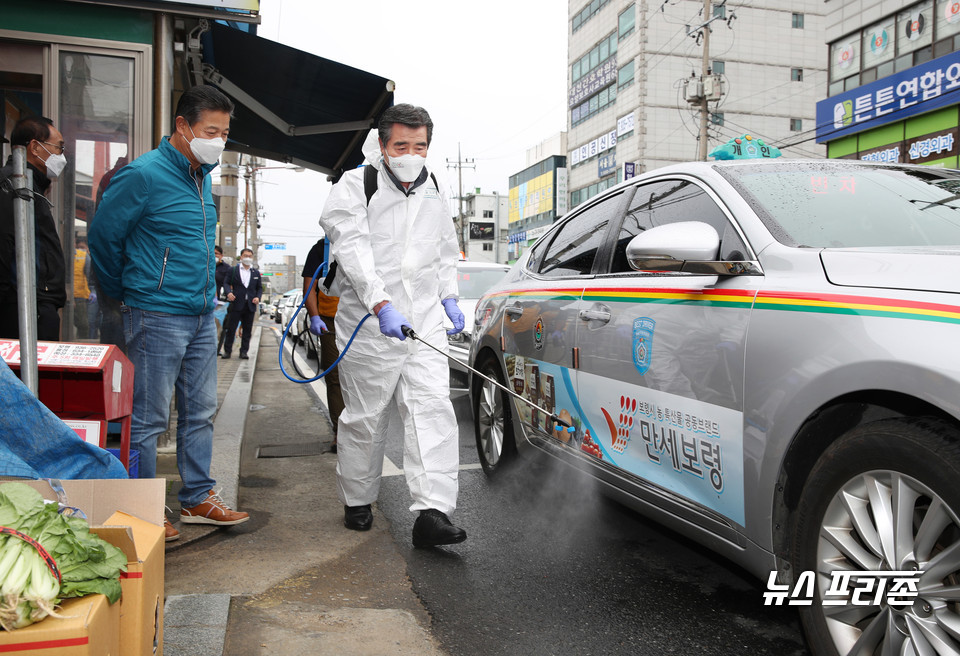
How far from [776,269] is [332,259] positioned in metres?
2.46

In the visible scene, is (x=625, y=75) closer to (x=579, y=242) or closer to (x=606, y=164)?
(x=606, y=164)

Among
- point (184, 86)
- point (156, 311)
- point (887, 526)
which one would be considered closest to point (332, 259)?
point (156, 311)

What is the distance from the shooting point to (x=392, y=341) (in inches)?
145

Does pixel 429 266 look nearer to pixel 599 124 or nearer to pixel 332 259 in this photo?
pixel 332 259

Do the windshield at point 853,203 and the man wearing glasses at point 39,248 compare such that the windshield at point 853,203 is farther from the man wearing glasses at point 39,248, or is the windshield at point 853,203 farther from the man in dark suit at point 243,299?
the man in dark suit at point 243,299

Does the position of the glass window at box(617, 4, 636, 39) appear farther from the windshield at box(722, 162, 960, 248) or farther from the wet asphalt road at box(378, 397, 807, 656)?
the windshield at box(722, 162, 960, 248)

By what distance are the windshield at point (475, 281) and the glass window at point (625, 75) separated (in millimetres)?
37689

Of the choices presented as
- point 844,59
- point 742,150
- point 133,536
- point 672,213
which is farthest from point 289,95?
point 844,59

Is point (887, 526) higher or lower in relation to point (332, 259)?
lower

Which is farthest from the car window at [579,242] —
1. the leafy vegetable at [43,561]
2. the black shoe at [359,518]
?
the leafy vegetable at [43,561]

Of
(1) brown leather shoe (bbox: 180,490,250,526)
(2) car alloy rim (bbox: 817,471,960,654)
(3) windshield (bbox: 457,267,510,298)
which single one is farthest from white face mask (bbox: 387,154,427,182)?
(3) windshield (bbox: 457,267,510,298)

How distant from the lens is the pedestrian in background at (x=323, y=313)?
4946 millimetres

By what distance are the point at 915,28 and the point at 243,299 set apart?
2019cm

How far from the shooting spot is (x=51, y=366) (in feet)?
8.87
